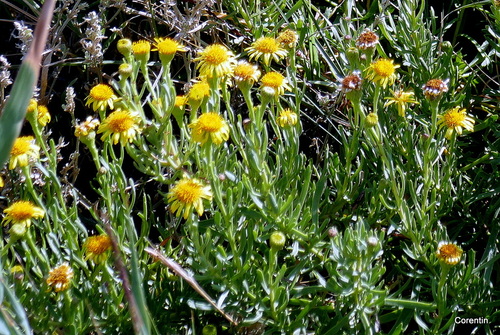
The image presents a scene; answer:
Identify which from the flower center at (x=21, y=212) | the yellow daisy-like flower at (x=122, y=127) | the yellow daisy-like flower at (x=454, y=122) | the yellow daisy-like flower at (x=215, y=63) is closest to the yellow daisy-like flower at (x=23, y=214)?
the flower center at (x=21, y=212)

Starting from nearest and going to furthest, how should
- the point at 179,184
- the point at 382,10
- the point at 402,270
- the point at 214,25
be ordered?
the point at 179,184
the point at 402,270
the point at 382,10
the point at 214,25

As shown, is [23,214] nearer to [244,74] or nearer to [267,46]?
[244,74]

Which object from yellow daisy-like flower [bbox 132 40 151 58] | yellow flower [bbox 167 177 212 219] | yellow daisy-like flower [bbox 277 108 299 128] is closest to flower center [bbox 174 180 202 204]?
yellow flower [bbox 167 177 212 219]

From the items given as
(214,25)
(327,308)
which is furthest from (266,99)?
(214,25)

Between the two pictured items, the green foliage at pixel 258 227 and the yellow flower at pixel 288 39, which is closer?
the green foliage at pixel 258 227

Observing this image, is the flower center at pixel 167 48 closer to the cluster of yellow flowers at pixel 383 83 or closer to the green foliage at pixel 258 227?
the green foliage at pixel 258 227

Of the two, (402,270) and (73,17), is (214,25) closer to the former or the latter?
(73,17)

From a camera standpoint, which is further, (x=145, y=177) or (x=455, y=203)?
(x=145, y=177)
